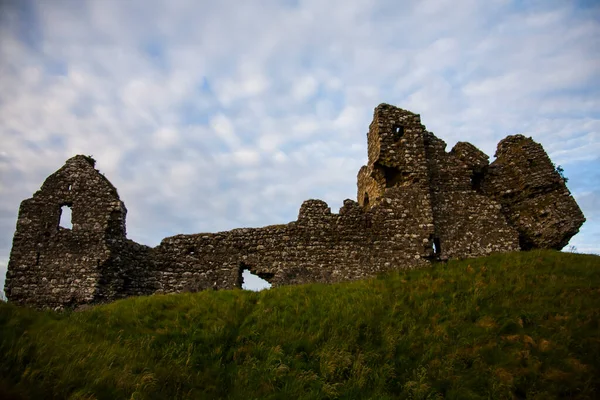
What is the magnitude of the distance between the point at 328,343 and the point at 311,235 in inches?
280

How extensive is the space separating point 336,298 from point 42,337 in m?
6.77

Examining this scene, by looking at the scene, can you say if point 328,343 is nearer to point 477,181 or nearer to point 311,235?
point 311,235

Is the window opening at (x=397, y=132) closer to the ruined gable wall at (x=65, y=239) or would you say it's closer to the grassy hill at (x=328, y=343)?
the grassy hill at (x=328, y=343)

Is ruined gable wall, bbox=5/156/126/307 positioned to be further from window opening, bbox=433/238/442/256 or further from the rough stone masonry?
window opening, bbox=433/238/442/256

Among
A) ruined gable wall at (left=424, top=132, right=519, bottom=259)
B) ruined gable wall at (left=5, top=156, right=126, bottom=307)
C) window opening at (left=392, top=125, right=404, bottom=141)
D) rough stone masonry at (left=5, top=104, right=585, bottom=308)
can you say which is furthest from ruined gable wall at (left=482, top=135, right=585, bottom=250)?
ruined gable wall at (left=5, top=156, right=126, bottom=307)

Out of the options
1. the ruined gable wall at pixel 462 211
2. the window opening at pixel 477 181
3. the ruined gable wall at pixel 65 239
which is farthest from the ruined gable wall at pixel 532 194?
the ruined gable wall at pixel 65 239

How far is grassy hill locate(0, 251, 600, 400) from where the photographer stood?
21.8 feet

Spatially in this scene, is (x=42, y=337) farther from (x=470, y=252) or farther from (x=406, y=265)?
(x=470, y=252)

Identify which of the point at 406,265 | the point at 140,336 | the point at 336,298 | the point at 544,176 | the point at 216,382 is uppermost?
the point at 544,176

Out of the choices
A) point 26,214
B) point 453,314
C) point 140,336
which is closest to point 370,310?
point 453,314

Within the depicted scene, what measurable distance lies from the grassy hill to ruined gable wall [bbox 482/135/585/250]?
4095 millimetres

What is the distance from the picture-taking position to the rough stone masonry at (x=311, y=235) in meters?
15.1

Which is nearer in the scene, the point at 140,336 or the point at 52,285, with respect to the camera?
the point at 140,336

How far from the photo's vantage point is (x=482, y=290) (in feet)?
38.4
